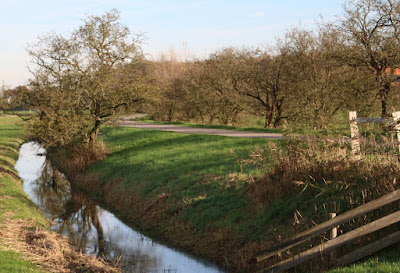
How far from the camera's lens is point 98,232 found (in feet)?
58.8

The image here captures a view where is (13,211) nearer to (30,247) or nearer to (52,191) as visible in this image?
(30,247)

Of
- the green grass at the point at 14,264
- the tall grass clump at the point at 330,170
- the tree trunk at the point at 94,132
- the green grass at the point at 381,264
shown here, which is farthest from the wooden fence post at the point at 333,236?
the tree trunk at the point at 94,132

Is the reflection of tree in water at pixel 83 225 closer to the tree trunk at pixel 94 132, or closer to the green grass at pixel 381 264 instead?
the tree trunk at pixel 94 132

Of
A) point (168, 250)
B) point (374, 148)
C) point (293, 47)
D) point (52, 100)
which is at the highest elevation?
point (293, 47)

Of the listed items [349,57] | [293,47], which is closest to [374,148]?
[349,57]

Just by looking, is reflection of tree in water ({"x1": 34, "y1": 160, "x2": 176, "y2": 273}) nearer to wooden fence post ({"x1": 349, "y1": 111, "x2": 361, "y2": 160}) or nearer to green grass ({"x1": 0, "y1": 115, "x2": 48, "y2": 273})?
green grass ({"x1": 0, "y1": 115, "x2": 48, "y2": 273})

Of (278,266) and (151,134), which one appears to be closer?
(278,266)

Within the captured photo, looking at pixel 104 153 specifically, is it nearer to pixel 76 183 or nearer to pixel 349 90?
pixel 76 183

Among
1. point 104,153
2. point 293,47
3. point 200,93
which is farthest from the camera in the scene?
point 200,93

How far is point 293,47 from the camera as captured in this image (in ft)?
105

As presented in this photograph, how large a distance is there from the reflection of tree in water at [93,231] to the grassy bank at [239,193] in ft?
2.56

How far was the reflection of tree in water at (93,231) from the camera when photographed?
1424cm

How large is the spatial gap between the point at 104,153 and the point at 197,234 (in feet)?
50.8

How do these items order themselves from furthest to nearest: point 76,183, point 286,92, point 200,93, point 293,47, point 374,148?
1. point 200,93
2. point 286,92
3. point 293,47
4. point 76,183
5. point 374,148
